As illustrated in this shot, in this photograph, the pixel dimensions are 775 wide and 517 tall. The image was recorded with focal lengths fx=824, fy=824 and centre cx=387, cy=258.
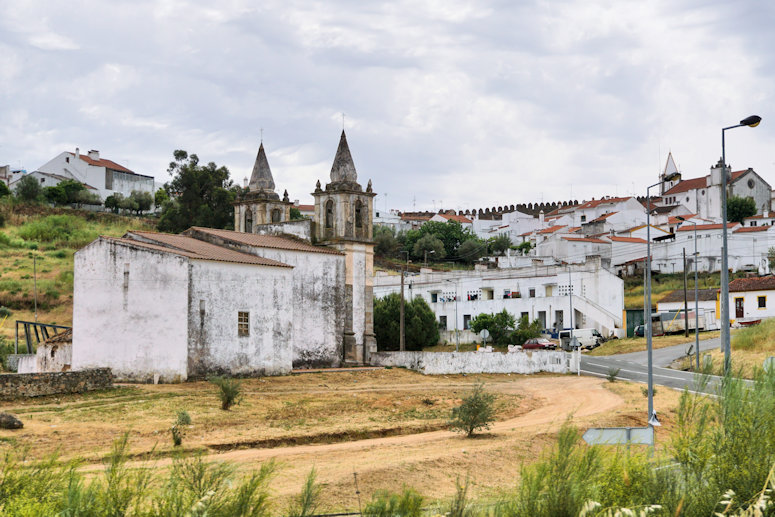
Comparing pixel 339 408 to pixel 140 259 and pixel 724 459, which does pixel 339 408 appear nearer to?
pixel 140 259

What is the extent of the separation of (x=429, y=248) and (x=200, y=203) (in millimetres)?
32337

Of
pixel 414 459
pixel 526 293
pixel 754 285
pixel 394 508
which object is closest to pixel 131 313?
pixel 414 459

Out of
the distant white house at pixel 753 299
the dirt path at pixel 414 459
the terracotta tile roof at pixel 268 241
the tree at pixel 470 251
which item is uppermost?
the tree at pixel 470 251

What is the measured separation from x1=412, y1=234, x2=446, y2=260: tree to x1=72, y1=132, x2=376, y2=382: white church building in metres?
51.3

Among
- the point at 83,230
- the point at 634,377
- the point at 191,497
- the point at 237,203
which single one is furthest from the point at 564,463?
the point at 83,230

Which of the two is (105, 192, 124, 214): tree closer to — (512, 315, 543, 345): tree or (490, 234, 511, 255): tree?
(490, 234, 511, 255): tree

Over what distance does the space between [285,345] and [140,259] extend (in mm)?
7045

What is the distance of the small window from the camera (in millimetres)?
31538

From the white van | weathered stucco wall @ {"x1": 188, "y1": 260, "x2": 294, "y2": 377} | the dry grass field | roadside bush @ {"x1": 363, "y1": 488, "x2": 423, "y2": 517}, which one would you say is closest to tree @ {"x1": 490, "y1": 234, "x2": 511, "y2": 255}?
the white van

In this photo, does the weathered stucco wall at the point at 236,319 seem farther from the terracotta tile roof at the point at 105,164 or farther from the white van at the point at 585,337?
the terracotta tile roof at the point at 105,164

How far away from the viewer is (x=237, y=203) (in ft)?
159

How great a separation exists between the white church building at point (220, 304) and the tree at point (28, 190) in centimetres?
5413

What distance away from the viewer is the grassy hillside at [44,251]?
55656 mm

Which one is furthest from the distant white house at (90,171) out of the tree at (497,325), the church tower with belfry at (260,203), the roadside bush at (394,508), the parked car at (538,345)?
the roadside bush at (394,508)
